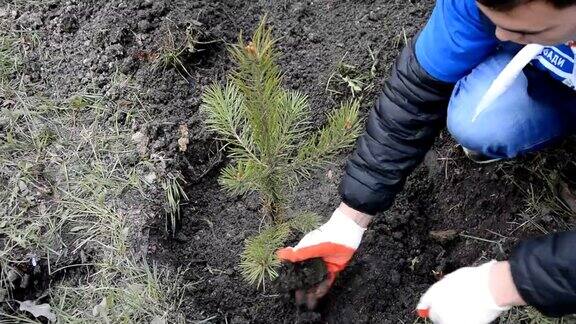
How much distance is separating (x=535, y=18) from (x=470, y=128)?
2.42 ft

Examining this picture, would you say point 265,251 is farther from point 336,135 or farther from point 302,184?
point 302,184

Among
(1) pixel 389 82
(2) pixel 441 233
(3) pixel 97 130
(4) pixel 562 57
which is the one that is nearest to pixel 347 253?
(2) pixel 441 233

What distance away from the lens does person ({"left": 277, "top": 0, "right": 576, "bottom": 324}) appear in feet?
5.05

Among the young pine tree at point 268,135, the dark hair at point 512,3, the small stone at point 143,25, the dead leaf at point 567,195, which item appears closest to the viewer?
the dark hair at point 512,3

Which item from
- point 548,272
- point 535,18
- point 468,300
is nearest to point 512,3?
point 535,18

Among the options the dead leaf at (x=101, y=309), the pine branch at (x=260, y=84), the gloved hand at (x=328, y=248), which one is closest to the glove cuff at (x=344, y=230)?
the gloved hand at (x=328, y=248)

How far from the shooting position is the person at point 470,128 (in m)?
1.54

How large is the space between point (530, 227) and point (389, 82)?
2.33ft

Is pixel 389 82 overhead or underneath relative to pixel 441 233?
overhead

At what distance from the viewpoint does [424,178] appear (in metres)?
2.28

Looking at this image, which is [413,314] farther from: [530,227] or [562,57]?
[562,57]

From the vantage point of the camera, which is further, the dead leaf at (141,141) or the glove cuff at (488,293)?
the dead leaf at (141,141)

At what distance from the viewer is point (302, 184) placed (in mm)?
2279

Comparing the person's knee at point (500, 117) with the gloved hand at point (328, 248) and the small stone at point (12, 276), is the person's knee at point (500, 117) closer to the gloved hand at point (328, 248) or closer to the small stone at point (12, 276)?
the gloved hand at point (328, 248)
